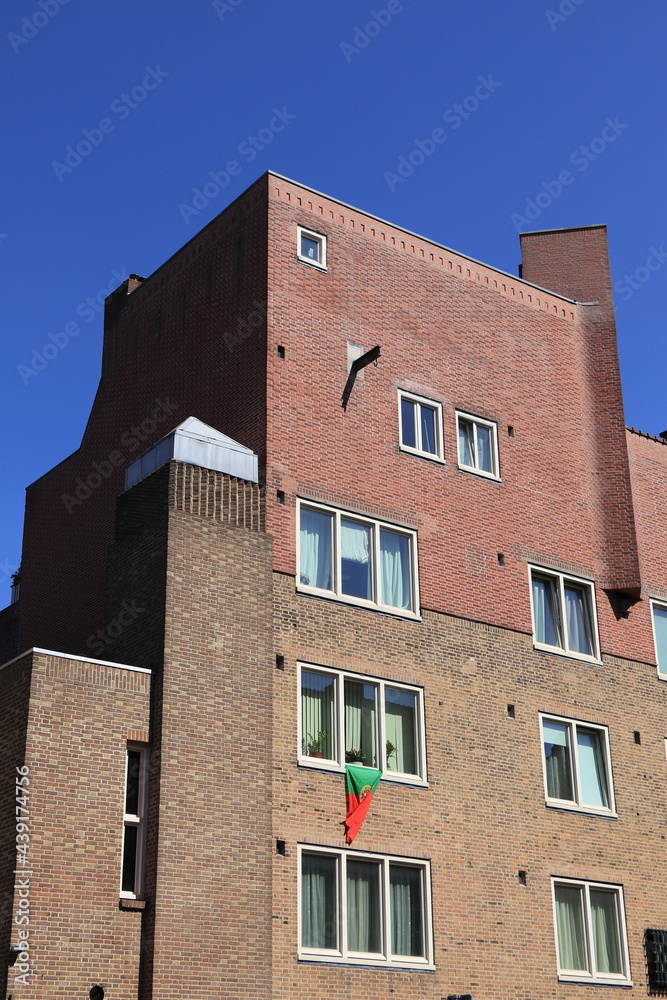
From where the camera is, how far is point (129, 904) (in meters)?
19.5

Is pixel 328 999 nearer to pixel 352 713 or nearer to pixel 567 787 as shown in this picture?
pixel 352 713

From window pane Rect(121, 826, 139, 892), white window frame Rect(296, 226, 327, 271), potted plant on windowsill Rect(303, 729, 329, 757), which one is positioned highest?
white window frame Rect(296, 226, 327, 271)

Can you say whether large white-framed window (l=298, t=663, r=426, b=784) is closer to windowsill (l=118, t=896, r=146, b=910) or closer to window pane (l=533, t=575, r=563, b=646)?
windowsill (l=118, t=896, r=146, b=910)

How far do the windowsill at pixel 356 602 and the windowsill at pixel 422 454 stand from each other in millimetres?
3784

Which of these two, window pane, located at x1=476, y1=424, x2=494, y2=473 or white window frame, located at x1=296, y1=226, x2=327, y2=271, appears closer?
white window frame, located at x1=296, y1=226, x2=327, y2=271

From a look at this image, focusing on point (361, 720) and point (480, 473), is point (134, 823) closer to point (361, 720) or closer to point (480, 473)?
point (361, 720)

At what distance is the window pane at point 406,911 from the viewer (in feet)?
74.3

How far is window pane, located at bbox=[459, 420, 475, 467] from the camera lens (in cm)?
2828

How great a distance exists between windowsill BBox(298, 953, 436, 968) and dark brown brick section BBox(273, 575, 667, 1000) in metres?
0.11

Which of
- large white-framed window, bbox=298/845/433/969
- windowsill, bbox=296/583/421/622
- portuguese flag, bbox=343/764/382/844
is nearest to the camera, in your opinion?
large white-framed window, bbox=298/845/433/969

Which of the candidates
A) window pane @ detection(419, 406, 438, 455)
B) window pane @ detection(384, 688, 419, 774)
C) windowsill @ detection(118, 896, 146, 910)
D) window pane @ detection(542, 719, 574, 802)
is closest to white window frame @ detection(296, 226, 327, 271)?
window pane @ detection(419, 406, 438, 455)

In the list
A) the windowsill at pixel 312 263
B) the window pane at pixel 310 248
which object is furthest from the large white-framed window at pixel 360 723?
the window pane at pixel 310 248

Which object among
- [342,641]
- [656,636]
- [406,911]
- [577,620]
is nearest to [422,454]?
[342,641]

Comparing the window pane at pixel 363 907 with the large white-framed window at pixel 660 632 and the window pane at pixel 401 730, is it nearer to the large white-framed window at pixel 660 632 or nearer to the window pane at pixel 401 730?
the window pane at pixel 401 730
